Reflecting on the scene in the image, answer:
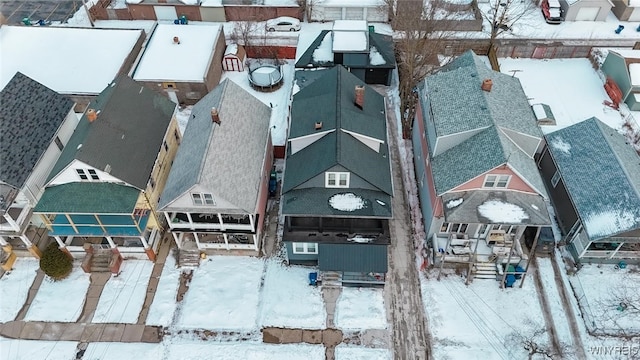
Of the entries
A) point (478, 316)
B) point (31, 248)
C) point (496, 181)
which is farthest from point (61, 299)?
point (496, 181)

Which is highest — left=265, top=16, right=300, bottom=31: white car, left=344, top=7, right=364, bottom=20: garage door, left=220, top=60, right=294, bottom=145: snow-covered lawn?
left=344, top=7, right=364, bottom=20: garage door

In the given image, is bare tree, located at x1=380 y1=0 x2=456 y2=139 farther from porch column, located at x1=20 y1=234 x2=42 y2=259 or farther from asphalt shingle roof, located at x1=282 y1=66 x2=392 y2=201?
porch column, located at x1=20 y1=234 x2=42 y2=259

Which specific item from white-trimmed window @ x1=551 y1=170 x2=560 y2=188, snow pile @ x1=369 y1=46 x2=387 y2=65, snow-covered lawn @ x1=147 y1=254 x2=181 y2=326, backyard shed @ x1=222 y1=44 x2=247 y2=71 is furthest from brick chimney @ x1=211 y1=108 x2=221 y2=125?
white-trimmed window @ x1=551 y1=170 x2=560 y2=188

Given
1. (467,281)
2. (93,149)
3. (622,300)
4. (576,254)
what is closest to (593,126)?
(576,254)

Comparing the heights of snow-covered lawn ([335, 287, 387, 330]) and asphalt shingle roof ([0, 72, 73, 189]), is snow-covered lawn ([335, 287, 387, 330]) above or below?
below

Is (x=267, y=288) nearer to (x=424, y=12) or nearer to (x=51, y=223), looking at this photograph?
(x=51, y=223)

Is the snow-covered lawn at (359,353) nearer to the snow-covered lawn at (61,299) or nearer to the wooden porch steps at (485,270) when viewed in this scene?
the wooden porch steps at (485,270)
